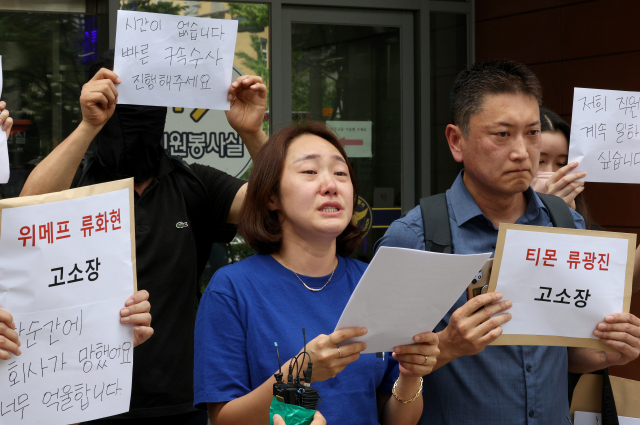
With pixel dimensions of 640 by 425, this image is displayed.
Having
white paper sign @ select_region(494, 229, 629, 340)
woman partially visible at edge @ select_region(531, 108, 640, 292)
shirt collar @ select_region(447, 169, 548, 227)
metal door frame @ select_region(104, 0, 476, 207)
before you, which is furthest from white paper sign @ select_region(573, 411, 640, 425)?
metal door frame @ select_region(104, 0, 476, 207)

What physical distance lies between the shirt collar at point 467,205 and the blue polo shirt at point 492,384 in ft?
0.28

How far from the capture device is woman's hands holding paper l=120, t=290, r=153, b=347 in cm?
196

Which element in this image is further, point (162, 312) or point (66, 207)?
point (162, 312)

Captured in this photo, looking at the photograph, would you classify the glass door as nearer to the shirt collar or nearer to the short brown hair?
the shirt collar

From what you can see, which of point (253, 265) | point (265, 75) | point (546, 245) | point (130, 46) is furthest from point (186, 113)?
point (546, 245)

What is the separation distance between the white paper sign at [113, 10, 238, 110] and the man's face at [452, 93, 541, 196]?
3.34 ft

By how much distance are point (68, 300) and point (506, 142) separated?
151cm

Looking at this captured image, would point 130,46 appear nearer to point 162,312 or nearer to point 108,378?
point 162,312

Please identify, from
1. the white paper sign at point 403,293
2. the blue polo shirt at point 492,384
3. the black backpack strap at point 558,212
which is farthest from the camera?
the black backpack strap at point 558,212

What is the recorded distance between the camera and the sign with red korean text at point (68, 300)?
183 cm

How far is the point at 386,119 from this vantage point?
242 inches

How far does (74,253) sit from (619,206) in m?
4.79

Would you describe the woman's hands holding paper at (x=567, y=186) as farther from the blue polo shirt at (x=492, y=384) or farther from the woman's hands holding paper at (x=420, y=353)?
the woman's hands holding paper at (x=420, y=353)

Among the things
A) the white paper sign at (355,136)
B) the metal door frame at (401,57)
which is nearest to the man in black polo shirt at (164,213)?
the metal door frame at (401,57)
